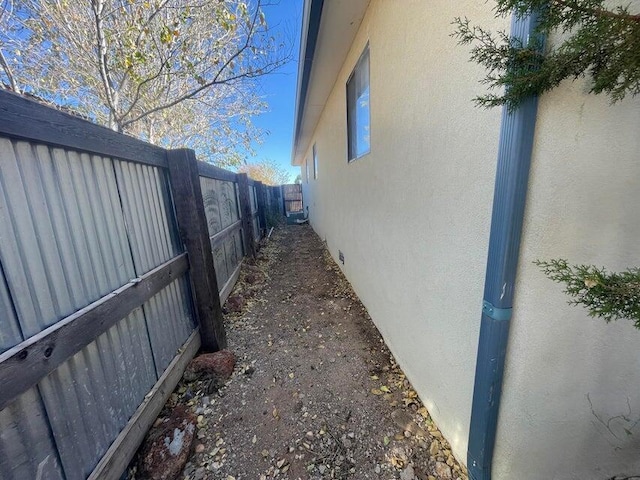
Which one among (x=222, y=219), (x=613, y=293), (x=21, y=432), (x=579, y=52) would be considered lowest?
(x=21, y=432)

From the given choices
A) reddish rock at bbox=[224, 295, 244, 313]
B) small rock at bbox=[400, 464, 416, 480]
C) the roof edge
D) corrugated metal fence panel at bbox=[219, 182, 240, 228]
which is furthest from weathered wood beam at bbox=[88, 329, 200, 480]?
the roof edge

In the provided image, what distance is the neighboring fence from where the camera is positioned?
1.02m

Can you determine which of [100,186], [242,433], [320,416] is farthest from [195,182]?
[320,416]

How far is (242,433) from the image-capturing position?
1.80 meters

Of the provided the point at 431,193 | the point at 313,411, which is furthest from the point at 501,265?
the point at 313,411

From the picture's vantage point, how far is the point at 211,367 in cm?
232

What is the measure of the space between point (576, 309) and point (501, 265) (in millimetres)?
272

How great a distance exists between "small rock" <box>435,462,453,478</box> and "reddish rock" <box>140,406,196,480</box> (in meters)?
1.55

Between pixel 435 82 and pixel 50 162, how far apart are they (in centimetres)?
212

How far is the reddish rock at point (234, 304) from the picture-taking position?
360cm

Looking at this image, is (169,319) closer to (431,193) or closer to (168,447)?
(168,447)

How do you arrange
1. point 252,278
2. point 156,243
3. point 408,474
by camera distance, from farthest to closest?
1. point 252,278
2. point 156,243
3. point 408,474

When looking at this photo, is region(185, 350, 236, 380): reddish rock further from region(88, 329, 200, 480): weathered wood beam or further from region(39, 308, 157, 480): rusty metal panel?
region(39, 308, 157, 480): rusty metal panel

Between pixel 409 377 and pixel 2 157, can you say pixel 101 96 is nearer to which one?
Result: pixel 2 157
